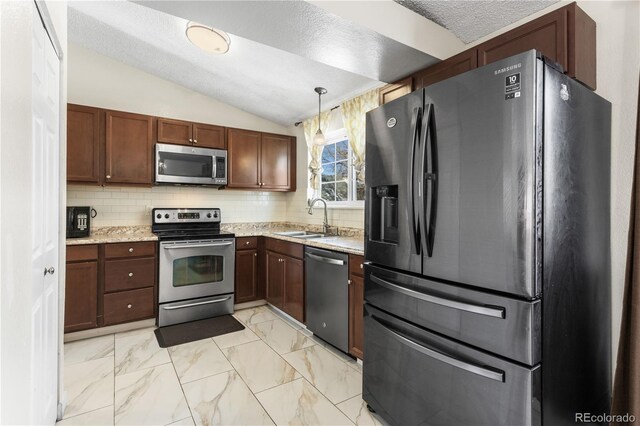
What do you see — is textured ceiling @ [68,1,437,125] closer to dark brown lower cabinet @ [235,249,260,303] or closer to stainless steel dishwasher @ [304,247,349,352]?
stainless steel dishwasher @ [304,247,349,352]

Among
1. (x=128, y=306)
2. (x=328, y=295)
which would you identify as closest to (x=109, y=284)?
(x=128, y=306)

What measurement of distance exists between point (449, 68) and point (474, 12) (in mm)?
321

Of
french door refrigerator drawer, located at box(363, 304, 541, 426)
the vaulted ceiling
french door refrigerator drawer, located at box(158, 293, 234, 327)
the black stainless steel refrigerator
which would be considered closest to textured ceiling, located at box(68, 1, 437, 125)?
the vaulted ceiling

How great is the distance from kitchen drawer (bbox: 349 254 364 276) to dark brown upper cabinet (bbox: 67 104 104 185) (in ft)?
8.86

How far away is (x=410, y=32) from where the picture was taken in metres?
1.90

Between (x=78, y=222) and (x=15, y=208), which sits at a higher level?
(x=15, y=208)

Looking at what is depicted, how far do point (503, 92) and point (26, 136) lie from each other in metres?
1.67

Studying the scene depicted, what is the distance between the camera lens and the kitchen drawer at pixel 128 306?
3.06 m

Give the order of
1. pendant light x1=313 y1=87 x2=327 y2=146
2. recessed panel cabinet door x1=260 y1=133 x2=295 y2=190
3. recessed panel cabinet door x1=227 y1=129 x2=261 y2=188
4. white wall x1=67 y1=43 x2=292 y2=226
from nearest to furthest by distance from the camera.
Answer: pendant light x1=313 y1=87 x2=327 y2=146 < white wall x1=67 y1=43 x2=292 y2=226 < recessed panel cabinet door x1=227 y1=129 x2=261 y2=188 < recessed panel cabinet door x1=260 y1=133 x2=295 y2=190

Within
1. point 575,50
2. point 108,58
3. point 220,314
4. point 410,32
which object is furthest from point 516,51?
point 108,58

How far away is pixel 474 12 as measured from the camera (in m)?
1.88

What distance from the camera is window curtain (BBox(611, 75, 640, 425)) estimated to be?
131 cm

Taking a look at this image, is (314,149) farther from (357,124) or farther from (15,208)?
(15,208)

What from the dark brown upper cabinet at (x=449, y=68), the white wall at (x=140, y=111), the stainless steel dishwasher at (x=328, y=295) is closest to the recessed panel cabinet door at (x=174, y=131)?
the white wall at (x=140, y=111)
